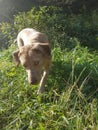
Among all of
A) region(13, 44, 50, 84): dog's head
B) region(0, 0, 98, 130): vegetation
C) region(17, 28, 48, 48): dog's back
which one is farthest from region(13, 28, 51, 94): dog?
region(17, 28, 48, 48): dog's back

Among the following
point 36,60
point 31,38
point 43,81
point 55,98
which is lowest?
point 55,98

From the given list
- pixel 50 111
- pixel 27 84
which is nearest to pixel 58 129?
pixel 50 111

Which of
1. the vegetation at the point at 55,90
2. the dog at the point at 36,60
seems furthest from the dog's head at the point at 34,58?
the vegetation at the point at 55,90

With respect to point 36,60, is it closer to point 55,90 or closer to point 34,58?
point 34,58

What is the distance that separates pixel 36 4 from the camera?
12.5 metres

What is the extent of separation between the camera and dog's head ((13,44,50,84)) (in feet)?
19.8

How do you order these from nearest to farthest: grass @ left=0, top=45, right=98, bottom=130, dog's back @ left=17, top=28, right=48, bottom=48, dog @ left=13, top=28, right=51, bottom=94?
grass @ left=0, top=45, right=98, bottom=130, dog @ left=13, top=28, right=51, bottom=94, dog's back @ left=17, top=28, right=48, bottom=48

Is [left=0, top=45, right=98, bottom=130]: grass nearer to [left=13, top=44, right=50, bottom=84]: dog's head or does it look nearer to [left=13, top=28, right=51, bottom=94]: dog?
[left=13, top=28, right=51, bottom=94]: dog

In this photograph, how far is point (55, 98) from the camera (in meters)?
5.57

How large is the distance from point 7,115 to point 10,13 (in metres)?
7.13

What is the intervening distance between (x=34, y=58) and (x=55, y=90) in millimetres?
668

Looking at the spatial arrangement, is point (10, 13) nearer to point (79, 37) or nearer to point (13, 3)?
point (13, 3)

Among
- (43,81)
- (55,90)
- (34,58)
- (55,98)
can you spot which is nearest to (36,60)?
(34,58)

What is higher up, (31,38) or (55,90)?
(31,38)
